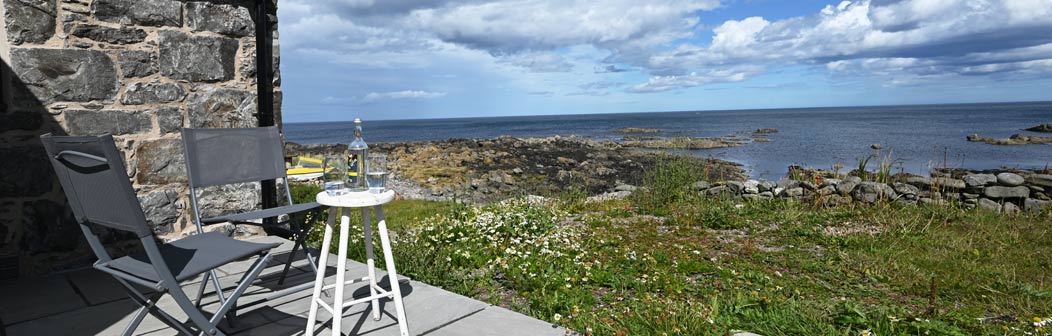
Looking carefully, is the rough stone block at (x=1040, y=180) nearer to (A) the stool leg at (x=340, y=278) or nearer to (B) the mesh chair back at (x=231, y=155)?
(A) the stool leg at (x=340, y=278)

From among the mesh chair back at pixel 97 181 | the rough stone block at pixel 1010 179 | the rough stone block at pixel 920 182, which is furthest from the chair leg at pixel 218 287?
the rough stone block at pixel 1010 179

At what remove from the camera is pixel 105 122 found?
3.53 metres

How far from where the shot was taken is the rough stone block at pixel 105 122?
3.43 meters

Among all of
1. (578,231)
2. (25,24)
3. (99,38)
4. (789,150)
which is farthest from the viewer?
(789,150)

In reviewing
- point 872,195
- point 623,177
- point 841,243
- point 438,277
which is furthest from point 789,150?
point 438,277

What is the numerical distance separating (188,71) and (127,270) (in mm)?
2203

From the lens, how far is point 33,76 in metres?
3.28

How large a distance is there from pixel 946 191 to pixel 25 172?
9.08 meters

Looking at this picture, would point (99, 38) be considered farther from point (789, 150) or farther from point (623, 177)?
point (789, 150)

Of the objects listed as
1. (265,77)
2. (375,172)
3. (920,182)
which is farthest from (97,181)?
(920,182)

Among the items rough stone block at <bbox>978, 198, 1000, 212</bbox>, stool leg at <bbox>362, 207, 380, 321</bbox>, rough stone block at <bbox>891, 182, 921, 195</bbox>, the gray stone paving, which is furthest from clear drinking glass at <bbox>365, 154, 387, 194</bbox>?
rough stone block at <bbox>978, 198, 1000, 212</bbox>

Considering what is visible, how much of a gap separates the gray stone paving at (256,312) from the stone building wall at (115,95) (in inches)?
17.5

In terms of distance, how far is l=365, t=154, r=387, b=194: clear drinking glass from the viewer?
2424 millimetres

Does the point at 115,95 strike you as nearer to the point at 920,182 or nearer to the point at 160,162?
the point at 160,162
